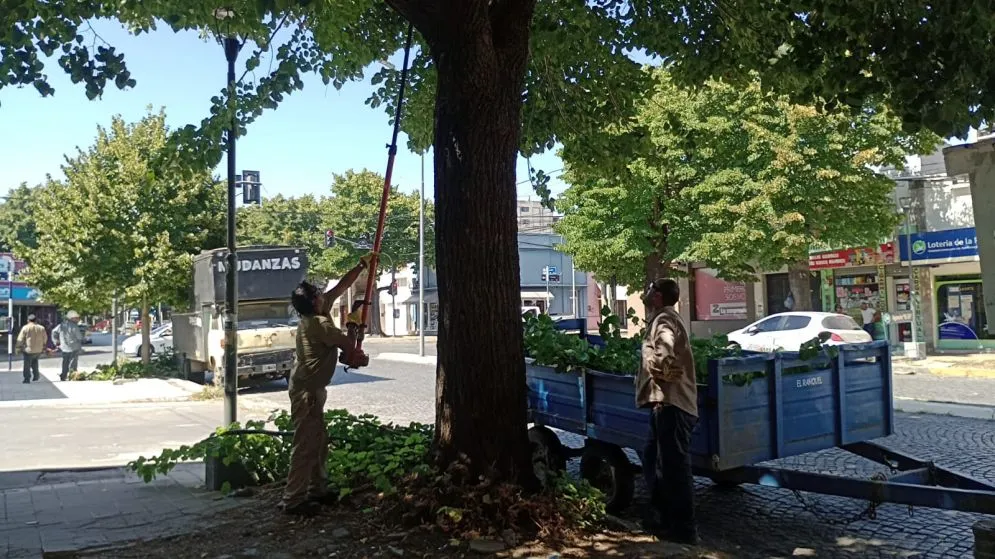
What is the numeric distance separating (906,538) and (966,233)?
67.6 feet

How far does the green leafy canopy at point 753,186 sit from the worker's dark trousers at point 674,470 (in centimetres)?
1486

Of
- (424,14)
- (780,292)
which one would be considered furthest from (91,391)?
(780,292)

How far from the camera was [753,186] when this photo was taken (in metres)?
22.0

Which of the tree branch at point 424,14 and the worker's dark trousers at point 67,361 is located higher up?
the tree branch at point 424,14

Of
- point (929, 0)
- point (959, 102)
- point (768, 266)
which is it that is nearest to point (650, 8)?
point (929, 0)

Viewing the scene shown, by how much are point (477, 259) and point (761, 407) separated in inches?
92.3

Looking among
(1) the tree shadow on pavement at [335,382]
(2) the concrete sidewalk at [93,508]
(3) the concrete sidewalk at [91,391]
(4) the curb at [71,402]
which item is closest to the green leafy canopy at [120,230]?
(3) the concrete sidewalk at [91,391]

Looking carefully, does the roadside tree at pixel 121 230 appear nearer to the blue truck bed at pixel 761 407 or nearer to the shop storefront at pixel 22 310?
the shop storefront at pixel 22 310

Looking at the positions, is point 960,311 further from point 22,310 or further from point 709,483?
point 22,310

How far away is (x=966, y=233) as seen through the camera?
22.6m

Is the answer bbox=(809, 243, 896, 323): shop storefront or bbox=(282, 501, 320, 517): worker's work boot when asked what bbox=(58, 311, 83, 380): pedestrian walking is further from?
bbox=(809, 243, 896, 323): shop storefront

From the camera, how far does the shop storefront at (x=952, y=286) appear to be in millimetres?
23030

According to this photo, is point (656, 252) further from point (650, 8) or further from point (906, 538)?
point (906, 538)

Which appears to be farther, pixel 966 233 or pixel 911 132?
pixel 966 233
